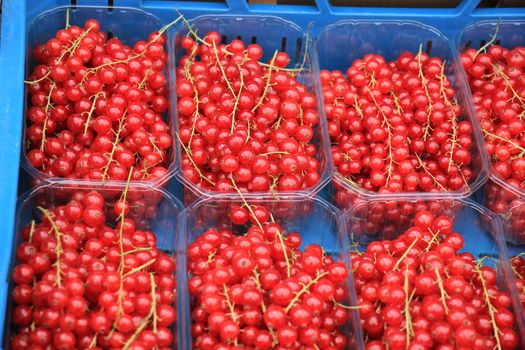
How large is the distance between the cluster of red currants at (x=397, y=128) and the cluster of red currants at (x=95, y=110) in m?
0.58

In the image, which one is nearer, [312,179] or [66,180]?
[66,180]

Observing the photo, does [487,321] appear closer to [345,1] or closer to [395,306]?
[395,306]

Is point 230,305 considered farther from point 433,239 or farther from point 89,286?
point 433,239

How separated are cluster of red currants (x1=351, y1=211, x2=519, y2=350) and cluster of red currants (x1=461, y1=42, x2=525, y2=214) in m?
0.32

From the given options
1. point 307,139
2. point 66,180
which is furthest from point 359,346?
point 66,180

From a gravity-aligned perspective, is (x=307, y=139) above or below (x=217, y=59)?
below

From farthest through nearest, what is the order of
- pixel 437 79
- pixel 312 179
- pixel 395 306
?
pixel 437 79
pixel 312 179
pixel 395 306

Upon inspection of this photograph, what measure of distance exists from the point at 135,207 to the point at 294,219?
19.0 inches

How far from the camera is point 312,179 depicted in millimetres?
2223

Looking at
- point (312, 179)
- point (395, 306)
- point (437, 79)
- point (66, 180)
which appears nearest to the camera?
point (395, 306)

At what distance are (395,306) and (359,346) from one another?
5.5 inches

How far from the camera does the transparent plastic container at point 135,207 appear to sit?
2.04 meters

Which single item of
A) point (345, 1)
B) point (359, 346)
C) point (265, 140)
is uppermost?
point (345, 1)

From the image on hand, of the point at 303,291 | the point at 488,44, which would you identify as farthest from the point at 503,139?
the point at 303,291
